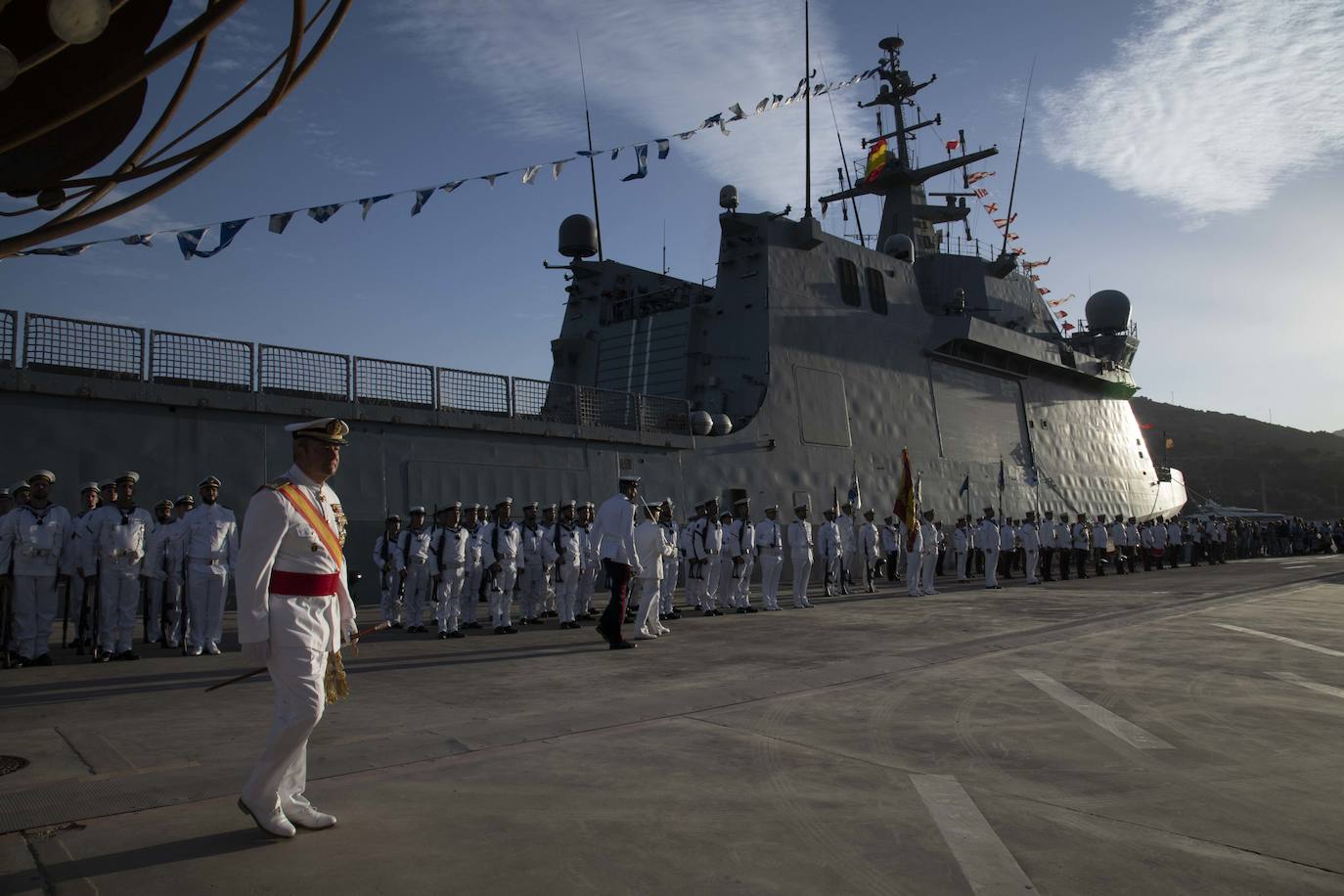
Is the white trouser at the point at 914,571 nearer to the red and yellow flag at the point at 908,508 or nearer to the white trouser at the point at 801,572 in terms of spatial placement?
the red and yellow flag at the point at 908,508

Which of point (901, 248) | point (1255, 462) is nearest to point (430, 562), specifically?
point (901, 248)

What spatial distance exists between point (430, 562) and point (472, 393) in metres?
4.45

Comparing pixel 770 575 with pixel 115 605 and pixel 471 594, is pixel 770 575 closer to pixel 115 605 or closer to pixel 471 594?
pixel 471 594

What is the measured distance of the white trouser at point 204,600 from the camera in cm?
892

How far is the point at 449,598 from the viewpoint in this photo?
10.6 metres

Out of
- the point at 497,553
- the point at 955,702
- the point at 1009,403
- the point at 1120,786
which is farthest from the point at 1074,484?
the point at 1120,786

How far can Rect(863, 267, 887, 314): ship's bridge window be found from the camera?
2109 centimetres

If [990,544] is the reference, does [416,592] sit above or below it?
below

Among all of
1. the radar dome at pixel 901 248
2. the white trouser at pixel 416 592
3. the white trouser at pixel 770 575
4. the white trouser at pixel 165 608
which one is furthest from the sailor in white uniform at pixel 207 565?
the radar dome at pixel 901 248

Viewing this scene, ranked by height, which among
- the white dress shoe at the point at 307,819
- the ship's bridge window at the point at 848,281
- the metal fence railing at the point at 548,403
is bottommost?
the white dress shoe at the point at 307,819

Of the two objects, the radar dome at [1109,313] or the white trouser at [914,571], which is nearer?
the white trouser at [914,571]

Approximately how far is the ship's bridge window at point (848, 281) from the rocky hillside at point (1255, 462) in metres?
56.7

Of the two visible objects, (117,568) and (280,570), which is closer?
(280,570)

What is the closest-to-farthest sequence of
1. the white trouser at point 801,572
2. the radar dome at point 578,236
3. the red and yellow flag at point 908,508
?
the white trouser at point 801,572
the red and yellow flag at point 908,508
the radar dome at point 578,236
